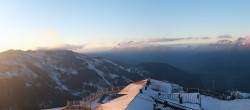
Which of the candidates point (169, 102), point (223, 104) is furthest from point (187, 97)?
point (223, 104)

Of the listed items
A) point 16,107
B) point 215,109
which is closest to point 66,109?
point 215,109

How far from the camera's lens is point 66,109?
69062mm

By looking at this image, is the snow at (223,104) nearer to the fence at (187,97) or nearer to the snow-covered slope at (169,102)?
the snow-covered slope at (169,102)

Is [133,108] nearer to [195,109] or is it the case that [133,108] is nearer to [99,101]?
[195,109]

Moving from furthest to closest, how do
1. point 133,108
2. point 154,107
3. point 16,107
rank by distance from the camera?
point 16,107
point 154,107
point 133,108

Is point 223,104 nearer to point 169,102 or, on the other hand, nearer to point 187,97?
point 187,97

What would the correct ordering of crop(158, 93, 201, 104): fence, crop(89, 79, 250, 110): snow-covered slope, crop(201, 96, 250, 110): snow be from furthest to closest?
crop(201, 96, 250, 110): snow
crop(158, 93, 201, 104): fence
crop(89, 79, 250, 110): snow-covered slope

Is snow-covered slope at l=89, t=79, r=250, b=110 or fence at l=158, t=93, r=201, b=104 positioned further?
fence at l=158, t=93, r=201, b=104

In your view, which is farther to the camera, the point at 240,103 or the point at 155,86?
the point at 155,86

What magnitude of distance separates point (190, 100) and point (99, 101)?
2027cm

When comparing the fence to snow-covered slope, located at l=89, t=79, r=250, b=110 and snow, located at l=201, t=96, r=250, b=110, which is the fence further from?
snow, located at l=201, t=96, r=250, b=110

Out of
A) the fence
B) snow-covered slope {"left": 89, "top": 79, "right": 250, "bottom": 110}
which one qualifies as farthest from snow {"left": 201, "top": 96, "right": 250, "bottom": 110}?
the fence

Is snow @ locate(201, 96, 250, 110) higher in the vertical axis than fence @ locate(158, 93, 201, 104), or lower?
lower

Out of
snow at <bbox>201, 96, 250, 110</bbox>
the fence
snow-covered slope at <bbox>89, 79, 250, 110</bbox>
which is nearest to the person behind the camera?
snow-covered slope at <bbox>89, 79, 250, 110</bbox>
